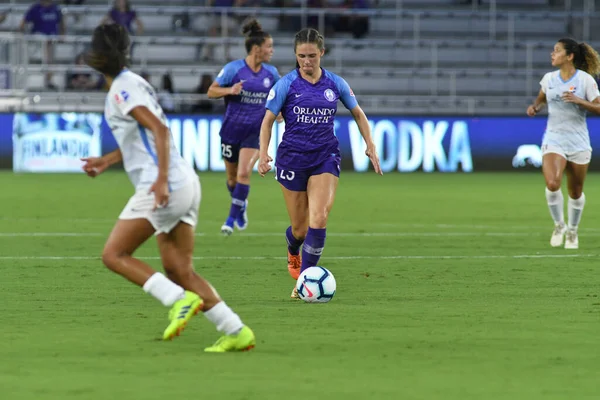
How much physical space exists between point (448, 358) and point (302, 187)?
352 centimetres

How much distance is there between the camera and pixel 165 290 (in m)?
6.98

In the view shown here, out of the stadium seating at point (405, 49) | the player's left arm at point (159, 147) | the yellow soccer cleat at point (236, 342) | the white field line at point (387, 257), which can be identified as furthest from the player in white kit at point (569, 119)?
the stadium seating at point (405, 49)

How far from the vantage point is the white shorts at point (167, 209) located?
6949 mm

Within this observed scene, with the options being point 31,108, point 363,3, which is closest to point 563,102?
point 31,108

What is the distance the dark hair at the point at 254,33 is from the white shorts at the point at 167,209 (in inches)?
320

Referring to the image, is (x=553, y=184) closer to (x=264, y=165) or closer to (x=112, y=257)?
(x=264, y=165)

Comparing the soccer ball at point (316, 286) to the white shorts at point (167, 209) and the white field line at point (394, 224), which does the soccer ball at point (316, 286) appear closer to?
the white shorts at point (167, 209)

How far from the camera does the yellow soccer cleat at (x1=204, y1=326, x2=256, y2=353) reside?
7.08 m

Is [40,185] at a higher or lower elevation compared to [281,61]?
lower

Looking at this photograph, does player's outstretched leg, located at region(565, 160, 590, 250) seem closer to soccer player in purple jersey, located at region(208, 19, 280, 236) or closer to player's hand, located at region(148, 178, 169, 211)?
soccer player in purple jersey, located at region(208, 19, 280, 236)

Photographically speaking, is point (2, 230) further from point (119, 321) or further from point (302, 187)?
point (119, 321)

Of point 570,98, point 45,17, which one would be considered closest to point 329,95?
point 570,98

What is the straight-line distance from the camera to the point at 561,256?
42.9ft

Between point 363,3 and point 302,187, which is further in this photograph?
point 363,3
